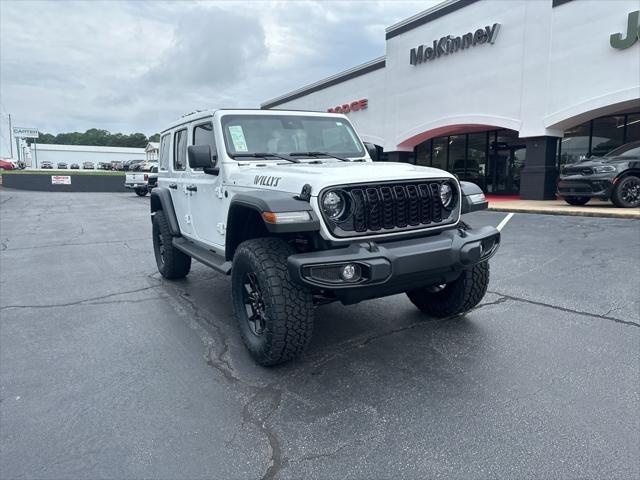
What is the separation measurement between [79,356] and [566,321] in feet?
14.3

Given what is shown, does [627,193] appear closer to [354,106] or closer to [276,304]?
[276,304]

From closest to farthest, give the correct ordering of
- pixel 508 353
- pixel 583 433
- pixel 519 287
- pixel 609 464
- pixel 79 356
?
pixel 609 464 < pixel 583 433 < pixel 508 353 < pixel 79 356 < pixel 519 287

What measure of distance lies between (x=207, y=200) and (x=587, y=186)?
10366mm

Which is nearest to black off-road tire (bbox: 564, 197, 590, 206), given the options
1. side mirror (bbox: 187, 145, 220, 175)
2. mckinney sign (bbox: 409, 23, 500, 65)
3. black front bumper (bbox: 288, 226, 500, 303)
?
mckinney sign (bbox: 409, 23, 500, 65)

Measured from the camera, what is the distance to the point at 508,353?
366 centimetres

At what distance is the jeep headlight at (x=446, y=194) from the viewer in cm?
377

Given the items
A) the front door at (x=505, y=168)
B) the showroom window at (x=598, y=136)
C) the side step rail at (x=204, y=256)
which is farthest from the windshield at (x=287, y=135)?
the front door at (x=505, y=168)

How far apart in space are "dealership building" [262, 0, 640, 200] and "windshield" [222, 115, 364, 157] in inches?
480

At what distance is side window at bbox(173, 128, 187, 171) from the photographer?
556 centimetres

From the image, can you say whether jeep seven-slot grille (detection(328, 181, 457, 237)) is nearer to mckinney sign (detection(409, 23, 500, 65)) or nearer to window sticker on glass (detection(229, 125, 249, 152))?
window sticker on glass (detection(229, 125, 249, 152))

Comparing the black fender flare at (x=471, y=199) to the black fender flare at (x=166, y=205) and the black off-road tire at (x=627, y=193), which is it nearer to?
the black fender flare at (x=166, y=205)

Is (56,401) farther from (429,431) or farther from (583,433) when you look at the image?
(583,433)

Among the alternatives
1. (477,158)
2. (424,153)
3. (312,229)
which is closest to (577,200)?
(477,158)

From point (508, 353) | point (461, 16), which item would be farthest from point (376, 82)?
point (508, 353)
